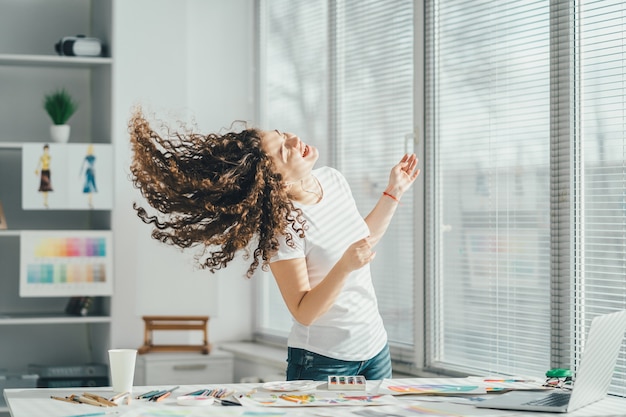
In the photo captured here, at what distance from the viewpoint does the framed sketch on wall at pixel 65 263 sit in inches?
157

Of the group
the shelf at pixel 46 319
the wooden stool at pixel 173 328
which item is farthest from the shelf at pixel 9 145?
the wooden stool at pixel 173 328

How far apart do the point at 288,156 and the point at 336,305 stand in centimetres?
44

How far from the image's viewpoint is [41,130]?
444 centimetres

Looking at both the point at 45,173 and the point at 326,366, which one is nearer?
the point at 326,366

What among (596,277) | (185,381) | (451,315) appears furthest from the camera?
(185,381)

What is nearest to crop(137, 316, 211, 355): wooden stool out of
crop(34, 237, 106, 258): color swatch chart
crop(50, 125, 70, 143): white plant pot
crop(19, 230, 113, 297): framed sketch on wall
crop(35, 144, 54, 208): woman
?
crop(19, 230, 113, 297): framed sketch on wall

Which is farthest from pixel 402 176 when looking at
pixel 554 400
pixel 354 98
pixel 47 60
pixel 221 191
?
pixel 47 60

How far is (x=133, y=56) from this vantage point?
172 inches

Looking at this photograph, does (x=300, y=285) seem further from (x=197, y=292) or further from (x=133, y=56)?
(x=133, y=56)

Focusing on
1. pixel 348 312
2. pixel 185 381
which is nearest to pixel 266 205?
pixel 348 312

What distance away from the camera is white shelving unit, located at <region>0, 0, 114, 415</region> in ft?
14.2

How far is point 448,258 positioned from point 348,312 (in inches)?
40.7

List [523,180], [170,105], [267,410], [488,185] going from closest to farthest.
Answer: [267,410], [523,180], [488,185], [170,105]

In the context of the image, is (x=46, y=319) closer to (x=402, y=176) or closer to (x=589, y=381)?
(x=402, y=176)
